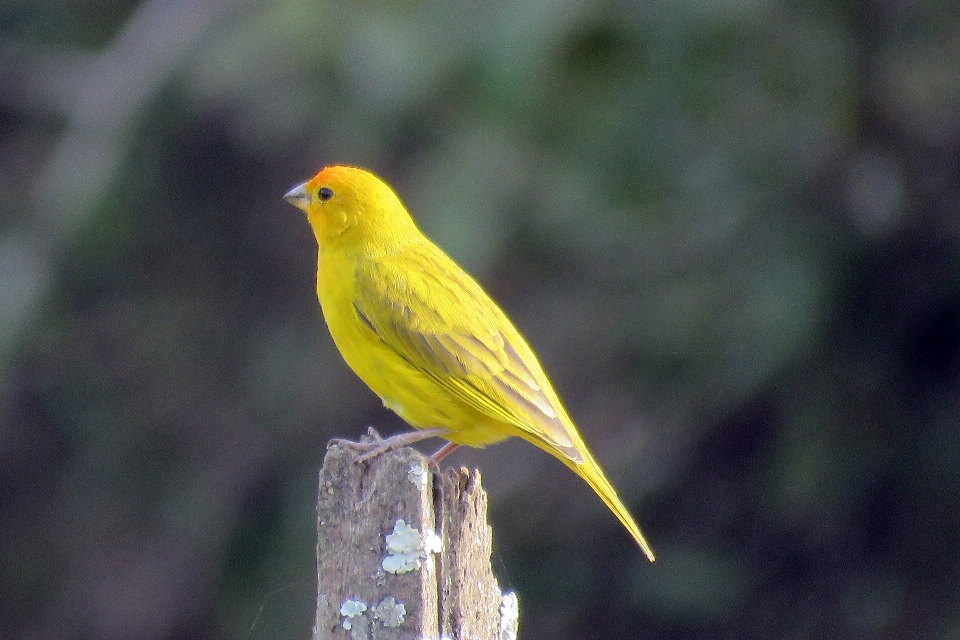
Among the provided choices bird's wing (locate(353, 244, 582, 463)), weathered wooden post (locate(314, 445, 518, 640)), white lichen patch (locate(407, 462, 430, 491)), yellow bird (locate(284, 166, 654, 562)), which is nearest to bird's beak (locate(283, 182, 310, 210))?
yellow bird (locate(284, 166, 654, 562))

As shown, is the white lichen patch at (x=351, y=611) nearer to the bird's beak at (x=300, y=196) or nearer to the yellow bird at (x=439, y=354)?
the yellow bird at (x=439, y=354)

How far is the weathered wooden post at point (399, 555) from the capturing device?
3232mm

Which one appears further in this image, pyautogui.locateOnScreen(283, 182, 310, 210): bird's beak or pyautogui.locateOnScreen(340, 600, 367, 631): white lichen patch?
pyautogui.locateOnScreen(283, 182, 310, 210): bird's beak

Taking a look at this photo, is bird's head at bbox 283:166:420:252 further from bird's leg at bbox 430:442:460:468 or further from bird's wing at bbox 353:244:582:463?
bird's leg at bbox 430:442:460:468

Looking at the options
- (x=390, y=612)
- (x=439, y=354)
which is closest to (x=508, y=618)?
(x=390, y=612)

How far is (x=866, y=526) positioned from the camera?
28.3 ft

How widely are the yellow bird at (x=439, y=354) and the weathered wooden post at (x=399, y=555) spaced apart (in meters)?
0.95

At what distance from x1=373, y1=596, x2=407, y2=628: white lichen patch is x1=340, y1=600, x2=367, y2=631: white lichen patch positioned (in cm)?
3

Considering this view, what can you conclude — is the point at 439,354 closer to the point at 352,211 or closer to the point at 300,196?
the point at 352,211

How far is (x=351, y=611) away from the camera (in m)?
3.25

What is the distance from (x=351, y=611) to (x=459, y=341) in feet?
5.64

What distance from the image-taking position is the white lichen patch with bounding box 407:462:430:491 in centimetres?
330

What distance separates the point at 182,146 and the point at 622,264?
3.25 meters

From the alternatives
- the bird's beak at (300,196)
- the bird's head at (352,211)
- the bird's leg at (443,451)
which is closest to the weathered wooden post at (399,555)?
the bird's leg at (443,451)
